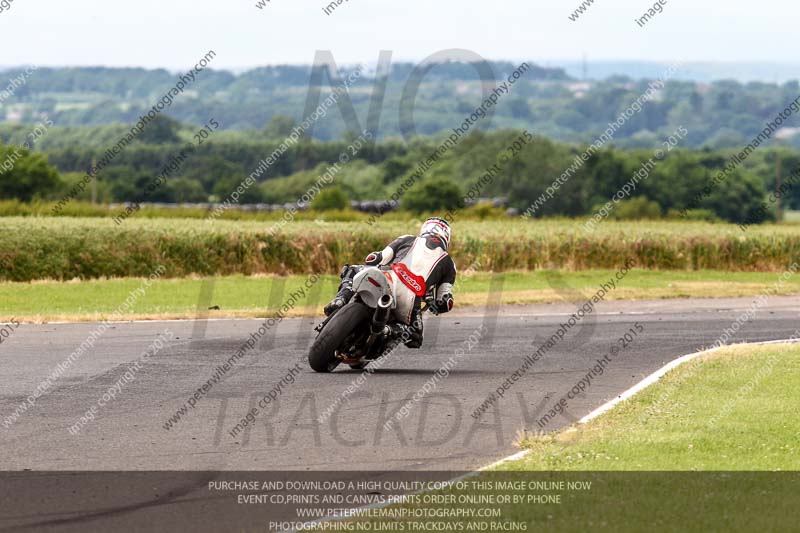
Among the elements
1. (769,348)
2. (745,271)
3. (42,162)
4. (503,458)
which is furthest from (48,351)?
(42,162)

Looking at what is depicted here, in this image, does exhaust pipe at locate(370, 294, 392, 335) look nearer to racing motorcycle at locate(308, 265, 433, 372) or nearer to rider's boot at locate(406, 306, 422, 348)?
racing motorcycle at locate(308, 265, 433, 372)

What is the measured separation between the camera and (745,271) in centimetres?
3631

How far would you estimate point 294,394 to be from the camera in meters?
12.9

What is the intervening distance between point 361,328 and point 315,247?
1858 cm

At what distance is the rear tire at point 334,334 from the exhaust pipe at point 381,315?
111 mm

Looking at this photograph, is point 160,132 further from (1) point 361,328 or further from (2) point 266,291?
(1) point 361,328

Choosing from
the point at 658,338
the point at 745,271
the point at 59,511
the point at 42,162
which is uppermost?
the point at 59,511

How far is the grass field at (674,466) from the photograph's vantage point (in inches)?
305

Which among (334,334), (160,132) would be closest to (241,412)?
(334,334)

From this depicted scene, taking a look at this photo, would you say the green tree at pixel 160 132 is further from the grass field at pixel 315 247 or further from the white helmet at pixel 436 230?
the white helmet at pixel 436 230

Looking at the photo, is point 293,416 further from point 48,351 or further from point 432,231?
point 48,351

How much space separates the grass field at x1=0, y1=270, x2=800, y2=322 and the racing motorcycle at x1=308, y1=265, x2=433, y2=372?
7444mm

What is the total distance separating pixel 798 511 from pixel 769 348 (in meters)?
8.87

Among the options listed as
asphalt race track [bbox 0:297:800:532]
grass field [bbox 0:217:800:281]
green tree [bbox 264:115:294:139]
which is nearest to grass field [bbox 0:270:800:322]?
grass field [bbox 0:217:800:281]
